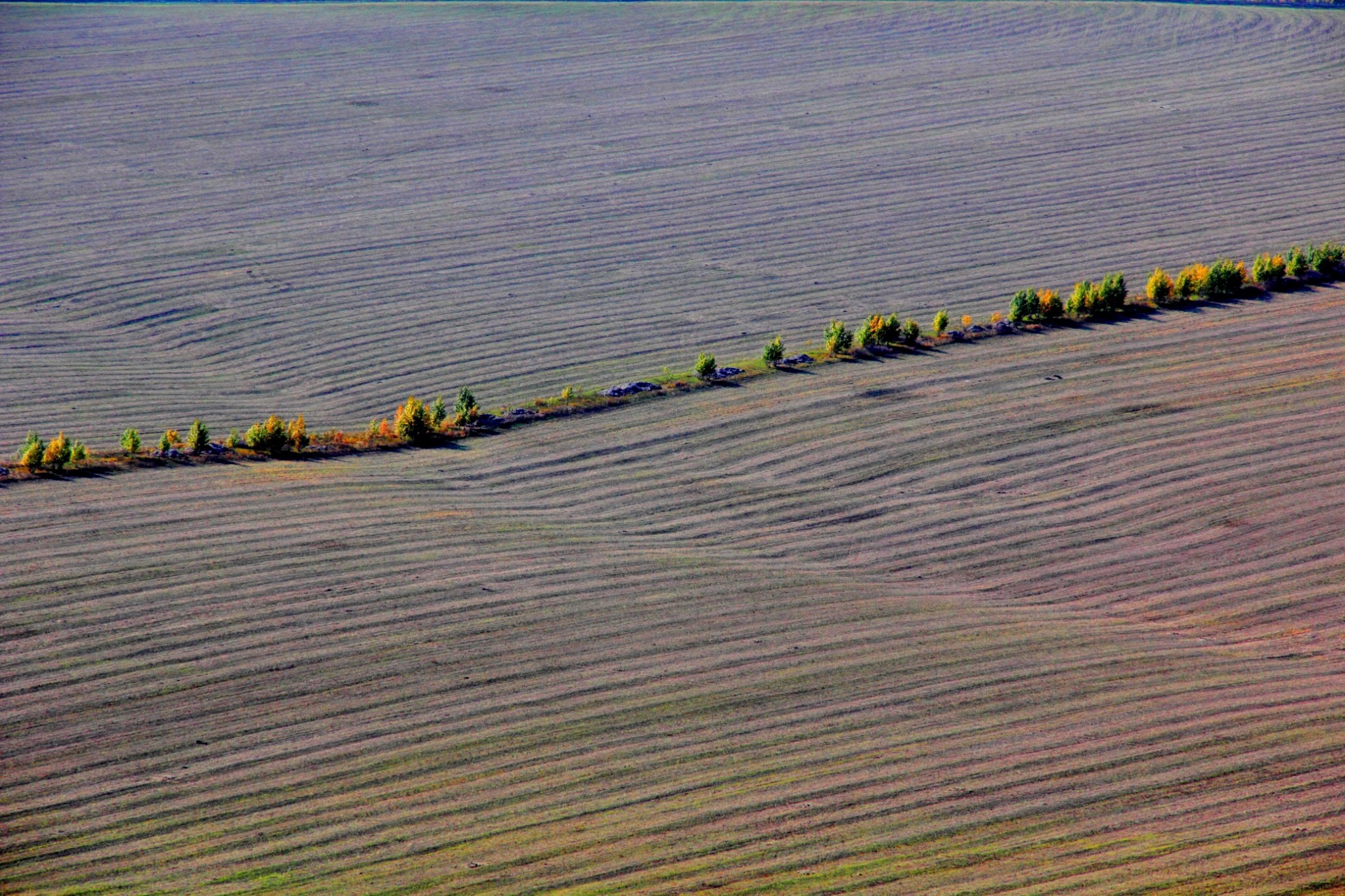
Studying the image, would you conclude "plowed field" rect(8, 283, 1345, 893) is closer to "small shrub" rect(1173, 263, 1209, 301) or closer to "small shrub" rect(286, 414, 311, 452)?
"small shrub" rect(286, 414, 311, 452)

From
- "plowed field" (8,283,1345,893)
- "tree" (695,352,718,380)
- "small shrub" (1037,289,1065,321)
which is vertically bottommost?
"plowed field" (8,283,1345,893)

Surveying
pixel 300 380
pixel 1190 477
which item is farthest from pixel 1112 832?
pixel 300 380

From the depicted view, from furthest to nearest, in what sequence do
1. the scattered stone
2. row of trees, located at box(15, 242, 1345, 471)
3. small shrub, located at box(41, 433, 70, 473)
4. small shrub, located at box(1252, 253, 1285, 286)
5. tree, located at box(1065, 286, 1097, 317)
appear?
small shrub, located at box(1252, 253, 1285, 286), tree, located at box(1065, 286, 1097, 317), the scattered stone, row of trees, located at box(15, 242, 1345, 471), small shrub, located at box(41, 433, 70, 473)

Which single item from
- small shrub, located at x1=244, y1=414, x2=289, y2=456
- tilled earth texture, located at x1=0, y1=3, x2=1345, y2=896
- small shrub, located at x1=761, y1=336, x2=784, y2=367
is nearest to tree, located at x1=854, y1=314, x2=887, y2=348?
tilled earth texture, located at x1=0, y1=3, x2=1345, y2=896

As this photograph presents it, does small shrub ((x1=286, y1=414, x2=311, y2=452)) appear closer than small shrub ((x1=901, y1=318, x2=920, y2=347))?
Yes

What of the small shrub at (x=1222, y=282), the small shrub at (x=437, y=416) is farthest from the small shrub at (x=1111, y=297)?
the small shrub at (x=437, y=416)

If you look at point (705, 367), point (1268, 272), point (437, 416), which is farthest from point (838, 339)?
point (1268, 272)

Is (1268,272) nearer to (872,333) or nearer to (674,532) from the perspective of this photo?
→ (872,333)
